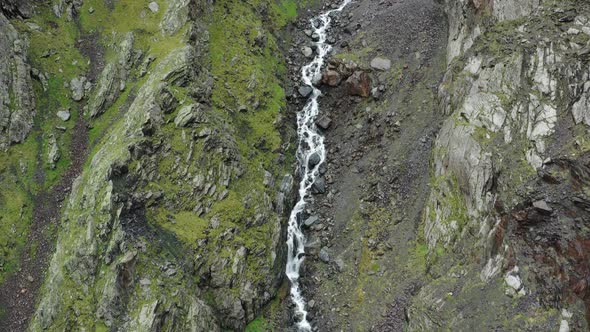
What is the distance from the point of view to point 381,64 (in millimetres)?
53188

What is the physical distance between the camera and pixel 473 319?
1238 inches

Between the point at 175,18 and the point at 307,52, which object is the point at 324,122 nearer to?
the point at 307,52

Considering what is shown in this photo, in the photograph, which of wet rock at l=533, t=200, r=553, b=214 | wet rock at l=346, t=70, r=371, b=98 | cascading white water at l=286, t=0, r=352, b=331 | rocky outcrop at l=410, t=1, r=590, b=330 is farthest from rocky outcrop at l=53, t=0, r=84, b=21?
wet rock at l=533, t=200, r=553, b=214

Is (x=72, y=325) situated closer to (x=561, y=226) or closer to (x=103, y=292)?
(x=103, y=292)

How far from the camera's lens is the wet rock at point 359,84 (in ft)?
172

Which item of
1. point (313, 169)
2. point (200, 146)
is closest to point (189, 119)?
point (200, 146)

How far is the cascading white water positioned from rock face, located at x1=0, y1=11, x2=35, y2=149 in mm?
28068

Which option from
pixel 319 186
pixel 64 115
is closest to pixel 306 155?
pixel 319 186

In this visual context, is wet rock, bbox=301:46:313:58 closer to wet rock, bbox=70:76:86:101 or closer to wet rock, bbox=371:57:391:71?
wet rock, bbox=371:57:391:71

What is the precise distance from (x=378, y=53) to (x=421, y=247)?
26.1 m

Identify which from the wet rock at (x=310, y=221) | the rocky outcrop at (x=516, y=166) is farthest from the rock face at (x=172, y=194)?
the rocky outcrop at (x=516, y=166)

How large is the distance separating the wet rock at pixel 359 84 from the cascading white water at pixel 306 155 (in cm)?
446

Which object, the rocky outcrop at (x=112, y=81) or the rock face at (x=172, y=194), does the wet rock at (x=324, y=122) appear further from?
the rocky outcrop at (x=112, y=81)

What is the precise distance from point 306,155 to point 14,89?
3069cm
